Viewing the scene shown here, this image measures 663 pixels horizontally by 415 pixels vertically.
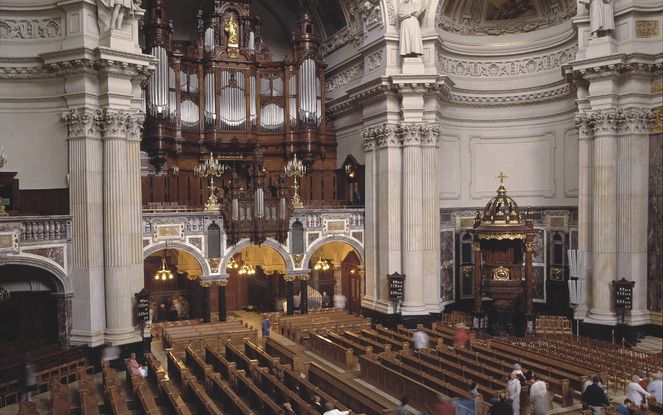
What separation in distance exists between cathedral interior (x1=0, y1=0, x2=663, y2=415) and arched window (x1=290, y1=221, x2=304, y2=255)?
18 centimetres

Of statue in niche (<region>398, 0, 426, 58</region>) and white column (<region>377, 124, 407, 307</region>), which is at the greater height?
statue in niche (<region>398, 0, 426, 58</region>)

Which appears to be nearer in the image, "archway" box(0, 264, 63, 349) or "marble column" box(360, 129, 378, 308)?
"archway" box(0, 264, 63, 349)

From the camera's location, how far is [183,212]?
2342 cm

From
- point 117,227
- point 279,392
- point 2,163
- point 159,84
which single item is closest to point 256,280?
point 159,84

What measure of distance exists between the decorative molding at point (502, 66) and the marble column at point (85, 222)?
48.2 ft

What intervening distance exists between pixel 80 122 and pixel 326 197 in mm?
12957

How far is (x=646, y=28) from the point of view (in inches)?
842

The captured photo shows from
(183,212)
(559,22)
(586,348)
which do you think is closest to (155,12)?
(183,212)

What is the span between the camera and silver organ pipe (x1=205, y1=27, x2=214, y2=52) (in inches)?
1066

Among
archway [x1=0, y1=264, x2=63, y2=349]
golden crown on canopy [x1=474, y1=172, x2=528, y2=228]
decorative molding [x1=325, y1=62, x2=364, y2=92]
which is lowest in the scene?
archway [x1=0, y1=264, x2=63, y2=349]

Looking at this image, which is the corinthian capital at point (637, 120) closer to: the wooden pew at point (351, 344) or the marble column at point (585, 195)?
the marble column at point (585, 195)

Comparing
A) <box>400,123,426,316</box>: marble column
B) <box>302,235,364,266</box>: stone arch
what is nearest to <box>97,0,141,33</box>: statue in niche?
<box>400,123,426,316</box>: marble column

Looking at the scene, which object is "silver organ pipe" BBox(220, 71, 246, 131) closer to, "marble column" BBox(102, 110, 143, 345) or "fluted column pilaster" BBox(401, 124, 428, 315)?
"marble column" BBox(102, 110, 143, 345)

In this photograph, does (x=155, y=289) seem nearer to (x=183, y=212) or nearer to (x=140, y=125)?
(x=183, y=212)
